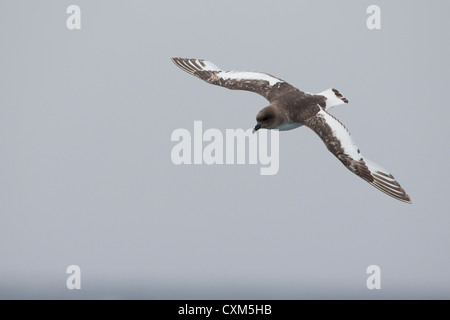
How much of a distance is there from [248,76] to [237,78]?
38 centimetres

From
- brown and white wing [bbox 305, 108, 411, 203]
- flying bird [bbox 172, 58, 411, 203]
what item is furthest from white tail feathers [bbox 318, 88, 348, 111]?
brown and white wing [bbox 305, 108, 411, 203]

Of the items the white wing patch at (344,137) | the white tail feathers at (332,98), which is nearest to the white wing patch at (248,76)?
the white tail feathers at (332,98)

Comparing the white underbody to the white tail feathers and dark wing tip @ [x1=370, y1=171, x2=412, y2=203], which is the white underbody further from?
dark wing tip @ [x1=370, y1=171, x2=412, y2=203]

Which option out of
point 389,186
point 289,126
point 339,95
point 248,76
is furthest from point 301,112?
point 389,186

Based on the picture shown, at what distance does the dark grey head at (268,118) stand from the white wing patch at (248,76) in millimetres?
2483

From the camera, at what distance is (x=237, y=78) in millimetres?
27547

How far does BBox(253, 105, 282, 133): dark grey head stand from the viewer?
24484mm

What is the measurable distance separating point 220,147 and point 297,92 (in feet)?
31.6

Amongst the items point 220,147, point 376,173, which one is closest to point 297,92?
point 376,173

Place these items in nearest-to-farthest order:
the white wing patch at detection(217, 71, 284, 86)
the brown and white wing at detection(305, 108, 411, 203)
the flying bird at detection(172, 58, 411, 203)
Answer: the brown and white wing at detection(305, 108, 411, 203) → the flying bird at detection(172, 58, 411, 203) → the white wing patch at detection(217, 71, 284, 86)

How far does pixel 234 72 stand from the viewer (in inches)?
1103

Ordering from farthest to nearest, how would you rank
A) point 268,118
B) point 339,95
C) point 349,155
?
point 339,95
point 268,118
point 349,155

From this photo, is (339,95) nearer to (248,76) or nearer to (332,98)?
(332,98)

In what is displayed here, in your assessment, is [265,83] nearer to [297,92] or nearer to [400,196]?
[297,92]
